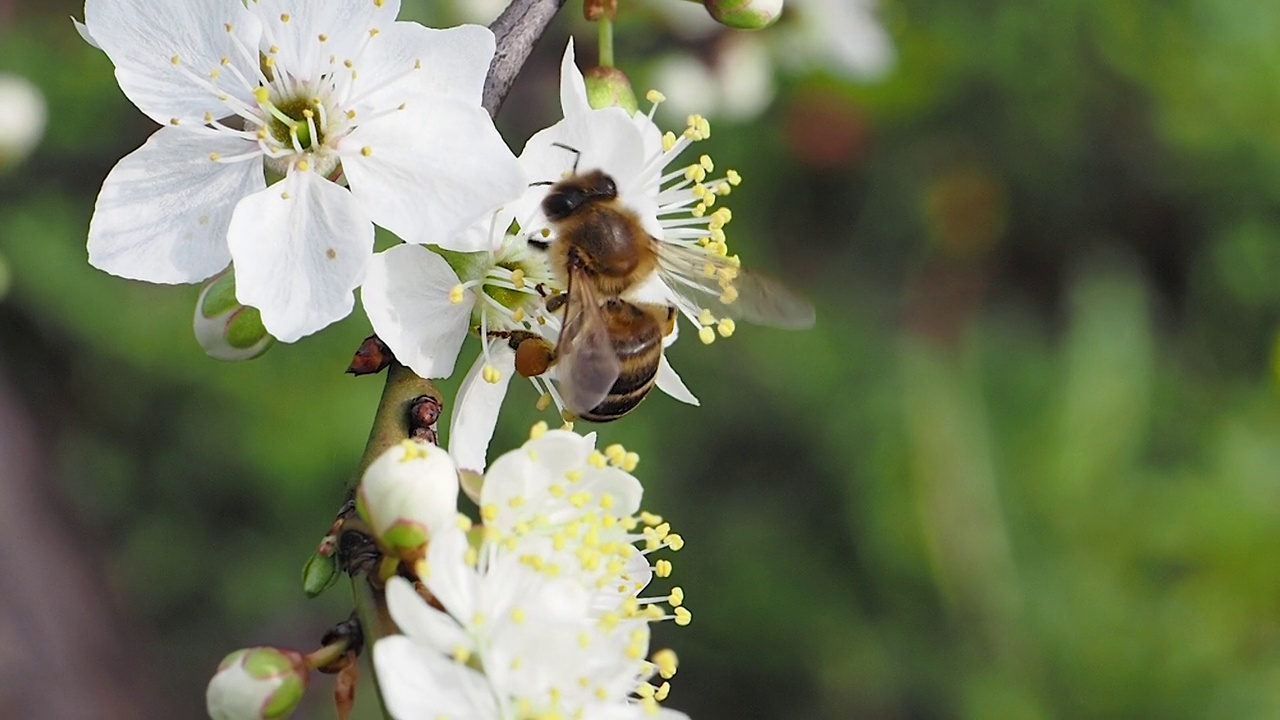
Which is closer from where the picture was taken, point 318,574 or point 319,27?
point 318,574

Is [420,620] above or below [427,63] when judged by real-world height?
below

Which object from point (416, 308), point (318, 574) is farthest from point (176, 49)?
point (318, 574)

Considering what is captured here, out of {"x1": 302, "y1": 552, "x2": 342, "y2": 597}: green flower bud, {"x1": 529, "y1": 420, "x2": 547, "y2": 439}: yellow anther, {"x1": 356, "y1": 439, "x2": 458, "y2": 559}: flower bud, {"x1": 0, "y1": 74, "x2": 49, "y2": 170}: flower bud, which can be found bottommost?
{"x1": 302, "y1": 552, "x2": 342, "y2": 597}: green flower bud

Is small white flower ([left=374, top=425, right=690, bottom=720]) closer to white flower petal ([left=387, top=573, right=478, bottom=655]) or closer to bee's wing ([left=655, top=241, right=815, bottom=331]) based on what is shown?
white flower petal ([left=387, top=573, right=478, bottom=655])

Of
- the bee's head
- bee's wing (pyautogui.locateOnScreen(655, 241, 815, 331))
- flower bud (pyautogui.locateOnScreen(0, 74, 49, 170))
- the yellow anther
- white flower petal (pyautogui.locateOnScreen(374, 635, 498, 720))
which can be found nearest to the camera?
white flower petal (pyautogui.locateOnScreen(374, 635, 498, 720))

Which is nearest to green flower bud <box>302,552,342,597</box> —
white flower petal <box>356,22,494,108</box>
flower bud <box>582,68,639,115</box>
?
white flower petal <box>356,22,494,108</box>

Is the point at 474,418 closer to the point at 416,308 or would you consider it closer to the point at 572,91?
the point at 416,308

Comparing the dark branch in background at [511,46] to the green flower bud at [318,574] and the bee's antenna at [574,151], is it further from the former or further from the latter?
the green flower bud at [318,574]
